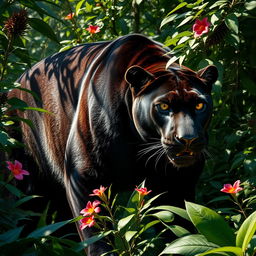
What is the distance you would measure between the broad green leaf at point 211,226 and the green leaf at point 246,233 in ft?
0.28

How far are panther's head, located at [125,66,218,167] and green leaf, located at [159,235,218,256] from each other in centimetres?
97

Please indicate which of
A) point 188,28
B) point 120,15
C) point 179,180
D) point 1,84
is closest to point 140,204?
point 1,84

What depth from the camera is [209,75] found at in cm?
398

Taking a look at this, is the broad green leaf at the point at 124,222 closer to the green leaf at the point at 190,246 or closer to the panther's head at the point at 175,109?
the green leaf at the point at 190,246

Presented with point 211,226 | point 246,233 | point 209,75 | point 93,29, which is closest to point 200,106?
point 209,75

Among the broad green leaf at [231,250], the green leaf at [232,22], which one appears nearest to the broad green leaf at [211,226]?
the broad green leaf at [231,250]

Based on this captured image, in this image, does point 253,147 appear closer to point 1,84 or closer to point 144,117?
point 144,117

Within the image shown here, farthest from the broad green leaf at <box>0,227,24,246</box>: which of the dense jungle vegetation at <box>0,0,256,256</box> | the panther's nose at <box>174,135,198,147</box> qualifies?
the panther's nose at <box>174,135,198,147</box>

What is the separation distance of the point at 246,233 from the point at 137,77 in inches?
67.2

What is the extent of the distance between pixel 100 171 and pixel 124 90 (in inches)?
20.5

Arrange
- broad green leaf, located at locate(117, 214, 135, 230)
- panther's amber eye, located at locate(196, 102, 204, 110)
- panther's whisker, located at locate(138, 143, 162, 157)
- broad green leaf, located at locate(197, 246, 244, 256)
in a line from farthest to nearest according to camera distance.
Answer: panther's whisker, located at locate(138, 143, 162, 157) → panther's amber eye, located at locate(196, 102, 204, 110) → broad green leaf, located at locate(117, 214, 135, 230) → broad green leaf, located at locate(197, 246, 244, 256)

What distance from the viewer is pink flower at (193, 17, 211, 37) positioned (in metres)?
3.96

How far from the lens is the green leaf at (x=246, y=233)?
2.40 meters

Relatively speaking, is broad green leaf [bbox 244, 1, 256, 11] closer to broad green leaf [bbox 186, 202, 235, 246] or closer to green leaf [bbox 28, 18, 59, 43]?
green leaf [bbox 28, 18, 59, 43]
